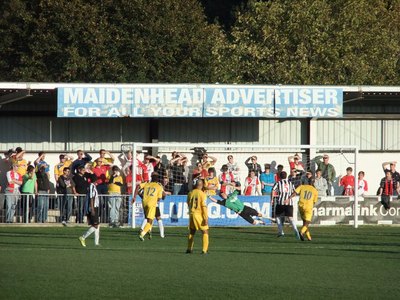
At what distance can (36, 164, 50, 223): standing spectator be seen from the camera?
3400cm

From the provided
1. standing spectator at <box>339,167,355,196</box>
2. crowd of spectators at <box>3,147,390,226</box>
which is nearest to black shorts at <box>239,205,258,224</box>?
crowd of spectators at <box>3,147,390,226</box>

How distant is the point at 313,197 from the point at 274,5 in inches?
1222

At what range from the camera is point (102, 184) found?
3491 centimetres

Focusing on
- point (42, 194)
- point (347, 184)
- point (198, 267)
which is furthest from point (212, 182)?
point (198, 267)

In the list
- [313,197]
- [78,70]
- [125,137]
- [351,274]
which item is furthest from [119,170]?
[78,70]

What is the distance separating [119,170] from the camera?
3575 cm

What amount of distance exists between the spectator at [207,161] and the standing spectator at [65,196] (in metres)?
4.19

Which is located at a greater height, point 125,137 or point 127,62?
point 127,62

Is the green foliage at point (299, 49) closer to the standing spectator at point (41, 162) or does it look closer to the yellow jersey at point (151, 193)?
the standing spectator at point (41, 162)

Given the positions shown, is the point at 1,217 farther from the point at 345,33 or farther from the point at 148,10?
the point at 345,33

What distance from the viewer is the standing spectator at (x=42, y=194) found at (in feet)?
112

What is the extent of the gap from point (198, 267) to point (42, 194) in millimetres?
12441

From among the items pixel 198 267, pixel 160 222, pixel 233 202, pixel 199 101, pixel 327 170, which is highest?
pixel 199 101

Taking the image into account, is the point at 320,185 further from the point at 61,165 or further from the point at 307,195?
the point at 61,165
